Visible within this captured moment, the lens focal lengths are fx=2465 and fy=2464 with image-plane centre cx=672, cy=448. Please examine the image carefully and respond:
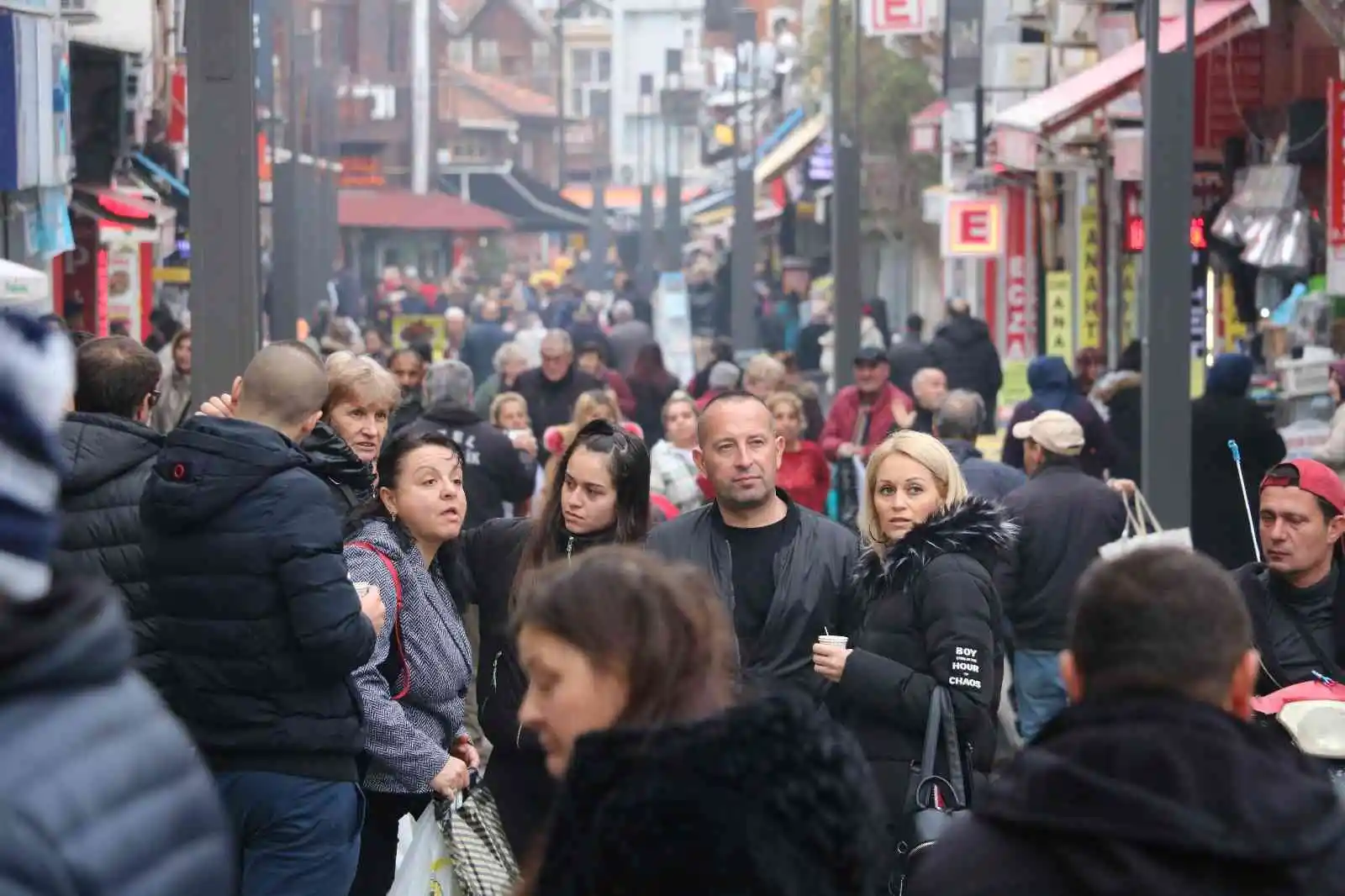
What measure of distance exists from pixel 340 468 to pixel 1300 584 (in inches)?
104

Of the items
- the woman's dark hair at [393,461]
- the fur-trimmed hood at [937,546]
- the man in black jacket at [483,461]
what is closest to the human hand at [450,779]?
the woman's dark hair at [393,461]

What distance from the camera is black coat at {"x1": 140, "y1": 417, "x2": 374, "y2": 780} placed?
18.4 ft

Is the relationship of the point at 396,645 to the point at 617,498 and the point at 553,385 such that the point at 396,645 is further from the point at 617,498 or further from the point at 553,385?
the point at 553,385

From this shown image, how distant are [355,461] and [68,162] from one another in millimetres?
11684

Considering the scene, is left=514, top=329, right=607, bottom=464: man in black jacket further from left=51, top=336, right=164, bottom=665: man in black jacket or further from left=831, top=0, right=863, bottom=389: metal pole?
left=51, top=336, right=164, bottom=665: man in black jacket

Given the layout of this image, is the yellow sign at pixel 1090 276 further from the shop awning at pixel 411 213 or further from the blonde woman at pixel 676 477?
the shop awning at pixel 411 213

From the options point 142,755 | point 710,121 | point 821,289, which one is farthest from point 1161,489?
point 710,121

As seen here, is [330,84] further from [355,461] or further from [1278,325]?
[355,461]

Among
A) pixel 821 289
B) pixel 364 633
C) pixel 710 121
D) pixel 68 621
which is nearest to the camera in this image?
pixel 68 621

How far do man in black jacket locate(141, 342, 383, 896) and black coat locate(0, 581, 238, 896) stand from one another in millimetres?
2982

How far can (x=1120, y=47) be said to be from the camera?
85.7 feet

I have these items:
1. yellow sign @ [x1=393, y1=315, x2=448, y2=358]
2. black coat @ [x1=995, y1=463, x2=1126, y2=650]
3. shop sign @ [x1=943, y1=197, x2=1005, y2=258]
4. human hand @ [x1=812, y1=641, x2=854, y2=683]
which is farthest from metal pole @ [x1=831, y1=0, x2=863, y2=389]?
human hand @ [x1=812, y1=641, x2=854, y2=683]

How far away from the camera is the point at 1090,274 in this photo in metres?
30.9

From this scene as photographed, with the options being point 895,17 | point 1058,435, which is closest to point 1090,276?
point 895,17
